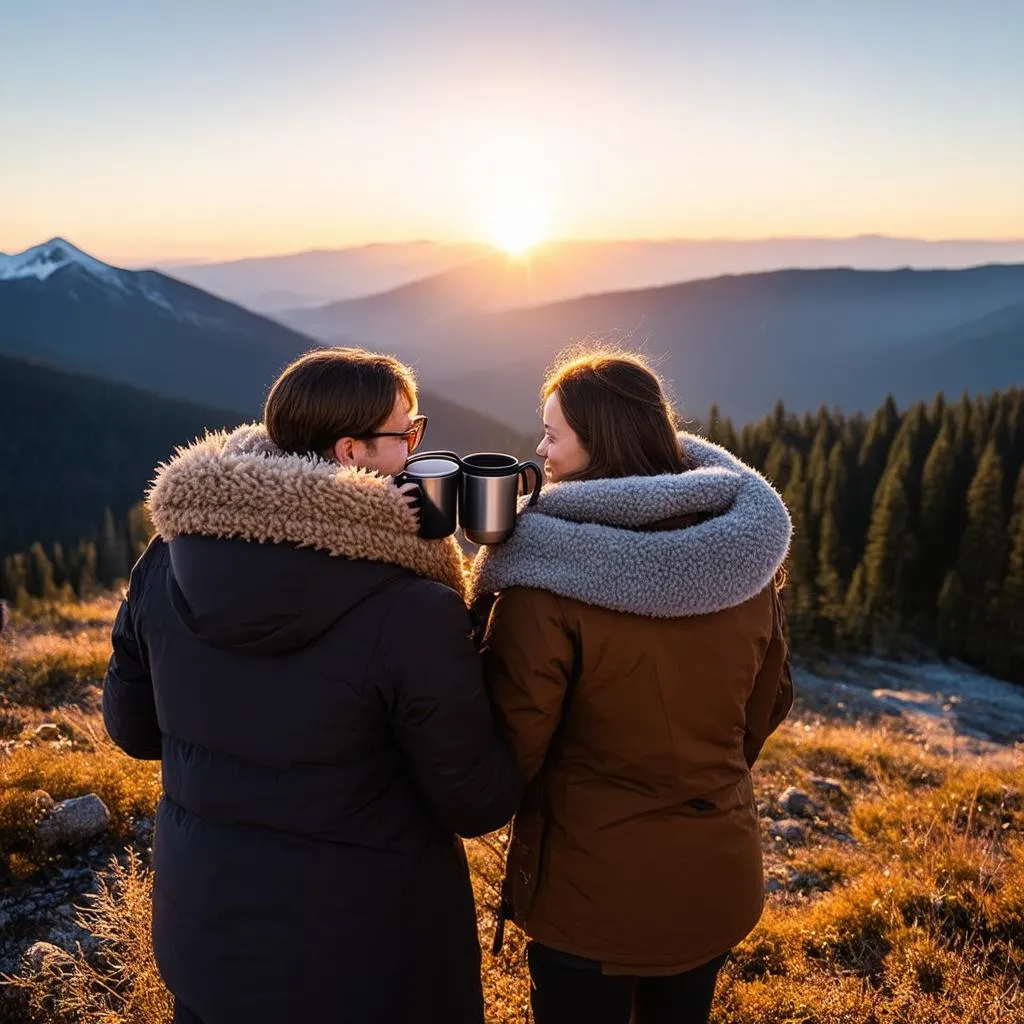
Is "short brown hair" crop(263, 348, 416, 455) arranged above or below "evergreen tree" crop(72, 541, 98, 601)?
above

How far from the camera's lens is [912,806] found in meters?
6.55

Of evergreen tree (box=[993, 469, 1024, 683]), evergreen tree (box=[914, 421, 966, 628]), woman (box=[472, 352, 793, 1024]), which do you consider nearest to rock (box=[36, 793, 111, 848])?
woman (box=[472, 352, 793, 1024])

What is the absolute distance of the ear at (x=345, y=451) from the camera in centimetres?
247

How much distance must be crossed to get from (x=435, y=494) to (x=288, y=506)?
0.47 m

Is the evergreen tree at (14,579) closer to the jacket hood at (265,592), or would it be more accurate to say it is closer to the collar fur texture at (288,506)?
the collar fur texture at (288,506)

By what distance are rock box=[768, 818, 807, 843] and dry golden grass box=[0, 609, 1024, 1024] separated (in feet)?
0.42

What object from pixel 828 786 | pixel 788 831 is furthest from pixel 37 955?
pixel 828 786

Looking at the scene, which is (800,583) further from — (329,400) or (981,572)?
(329,400)

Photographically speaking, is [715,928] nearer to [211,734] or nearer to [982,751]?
[211,734]

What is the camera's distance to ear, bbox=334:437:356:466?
8.11 ft

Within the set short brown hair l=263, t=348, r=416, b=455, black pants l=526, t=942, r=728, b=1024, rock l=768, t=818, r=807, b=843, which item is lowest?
rock l=768, t=818, r=807, b=843

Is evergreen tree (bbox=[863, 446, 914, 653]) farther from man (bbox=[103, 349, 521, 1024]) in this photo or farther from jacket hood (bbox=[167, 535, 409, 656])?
jacket hood (bbox=[167, 535, 409, 656])

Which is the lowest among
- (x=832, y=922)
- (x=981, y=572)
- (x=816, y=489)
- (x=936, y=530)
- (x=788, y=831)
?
(x=981, y=572)

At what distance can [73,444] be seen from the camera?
424ft
